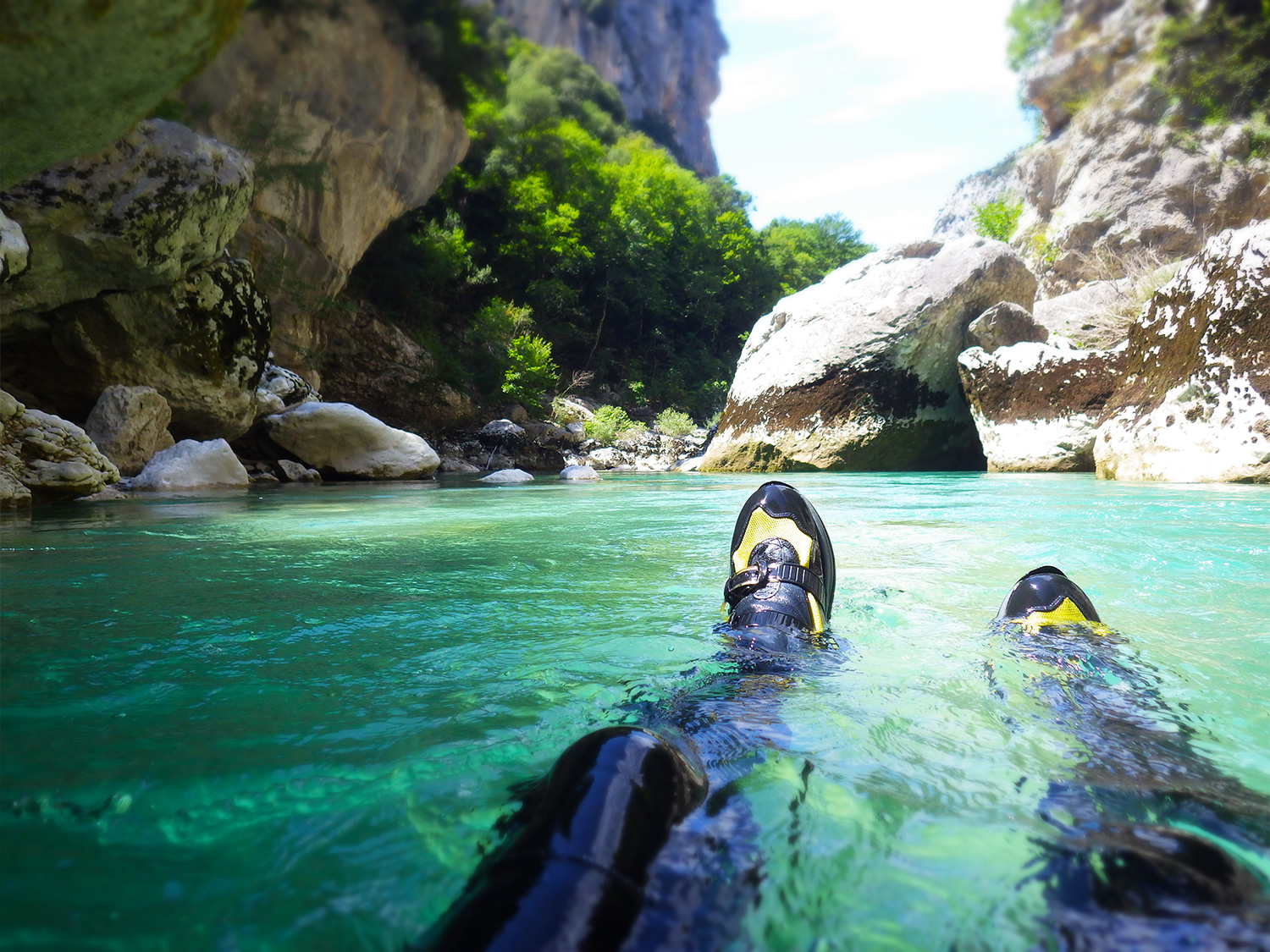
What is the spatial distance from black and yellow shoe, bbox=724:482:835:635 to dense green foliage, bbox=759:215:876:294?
2814cm

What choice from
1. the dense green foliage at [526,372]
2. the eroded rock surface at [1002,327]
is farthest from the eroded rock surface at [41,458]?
the dense green foliage at [526,372]

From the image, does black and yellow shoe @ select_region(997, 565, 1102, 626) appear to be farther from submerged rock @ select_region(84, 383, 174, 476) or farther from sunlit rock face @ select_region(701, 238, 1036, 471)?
sunlit rock face @ select_region(701, 238, 1036, 471)

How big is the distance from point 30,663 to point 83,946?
1.15 meters

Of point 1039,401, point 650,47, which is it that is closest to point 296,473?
point 650,47

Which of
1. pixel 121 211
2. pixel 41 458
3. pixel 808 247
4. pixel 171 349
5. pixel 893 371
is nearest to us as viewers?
pixel 41 458

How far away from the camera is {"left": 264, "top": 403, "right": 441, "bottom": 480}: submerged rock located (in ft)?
30.1

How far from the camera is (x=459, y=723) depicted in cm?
116

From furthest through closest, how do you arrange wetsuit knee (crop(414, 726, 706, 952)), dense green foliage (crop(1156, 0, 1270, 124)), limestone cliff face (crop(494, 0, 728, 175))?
limestone cliff face (crop(494, 0, 728, 175))
dense green foliage (crop(1156, 0, 1270, 124))
wetsuit knee (crop(414, 726, 706, 952))

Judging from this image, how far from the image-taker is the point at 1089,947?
23.7 inches

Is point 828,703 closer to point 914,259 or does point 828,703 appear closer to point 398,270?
point 914,259

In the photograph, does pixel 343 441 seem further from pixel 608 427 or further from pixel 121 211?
pixel 608 427

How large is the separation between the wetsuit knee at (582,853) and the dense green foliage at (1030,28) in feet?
3.58

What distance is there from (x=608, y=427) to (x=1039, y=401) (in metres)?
9.17

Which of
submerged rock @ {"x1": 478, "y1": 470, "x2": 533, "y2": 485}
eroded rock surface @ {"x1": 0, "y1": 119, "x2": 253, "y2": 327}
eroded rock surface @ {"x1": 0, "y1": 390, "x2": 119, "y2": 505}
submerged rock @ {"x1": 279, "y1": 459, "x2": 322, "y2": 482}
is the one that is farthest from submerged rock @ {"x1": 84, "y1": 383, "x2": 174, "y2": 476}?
submerged rock @ {"x1": 478, "y1": 470, "x2": 533, "y2": 485}
